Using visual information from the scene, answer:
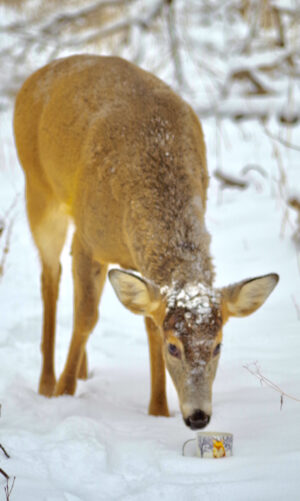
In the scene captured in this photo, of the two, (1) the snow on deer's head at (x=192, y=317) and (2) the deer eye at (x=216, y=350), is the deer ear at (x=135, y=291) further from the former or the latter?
(2) the deer eye at (x=216, y=350)

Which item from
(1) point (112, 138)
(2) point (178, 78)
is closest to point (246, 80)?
(2) point (178, 78)

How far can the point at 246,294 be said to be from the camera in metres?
3.37

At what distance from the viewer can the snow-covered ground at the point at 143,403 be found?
2.77m

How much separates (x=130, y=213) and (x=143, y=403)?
4.53ft

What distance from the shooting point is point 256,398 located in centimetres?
377

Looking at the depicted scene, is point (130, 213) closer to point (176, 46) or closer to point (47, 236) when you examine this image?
point (47, 236)

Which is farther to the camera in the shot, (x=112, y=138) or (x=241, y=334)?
(x=241, y=334)

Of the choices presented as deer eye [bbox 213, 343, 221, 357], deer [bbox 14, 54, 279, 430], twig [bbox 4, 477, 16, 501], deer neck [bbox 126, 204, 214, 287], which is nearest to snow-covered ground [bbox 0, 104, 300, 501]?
twig [bbox 4, 477, 16, 501]

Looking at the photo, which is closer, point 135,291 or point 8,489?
point 8,489

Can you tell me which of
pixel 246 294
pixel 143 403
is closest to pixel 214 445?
pixel 246 294

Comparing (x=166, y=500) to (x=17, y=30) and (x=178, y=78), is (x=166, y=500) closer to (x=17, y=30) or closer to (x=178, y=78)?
(x=178, y=78)

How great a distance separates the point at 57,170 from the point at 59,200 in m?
0.31

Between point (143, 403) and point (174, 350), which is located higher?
point (174, 350)

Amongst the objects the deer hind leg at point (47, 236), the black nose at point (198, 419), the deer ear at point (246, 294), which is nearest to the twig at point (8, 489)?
the black nose at point (198, 419)
